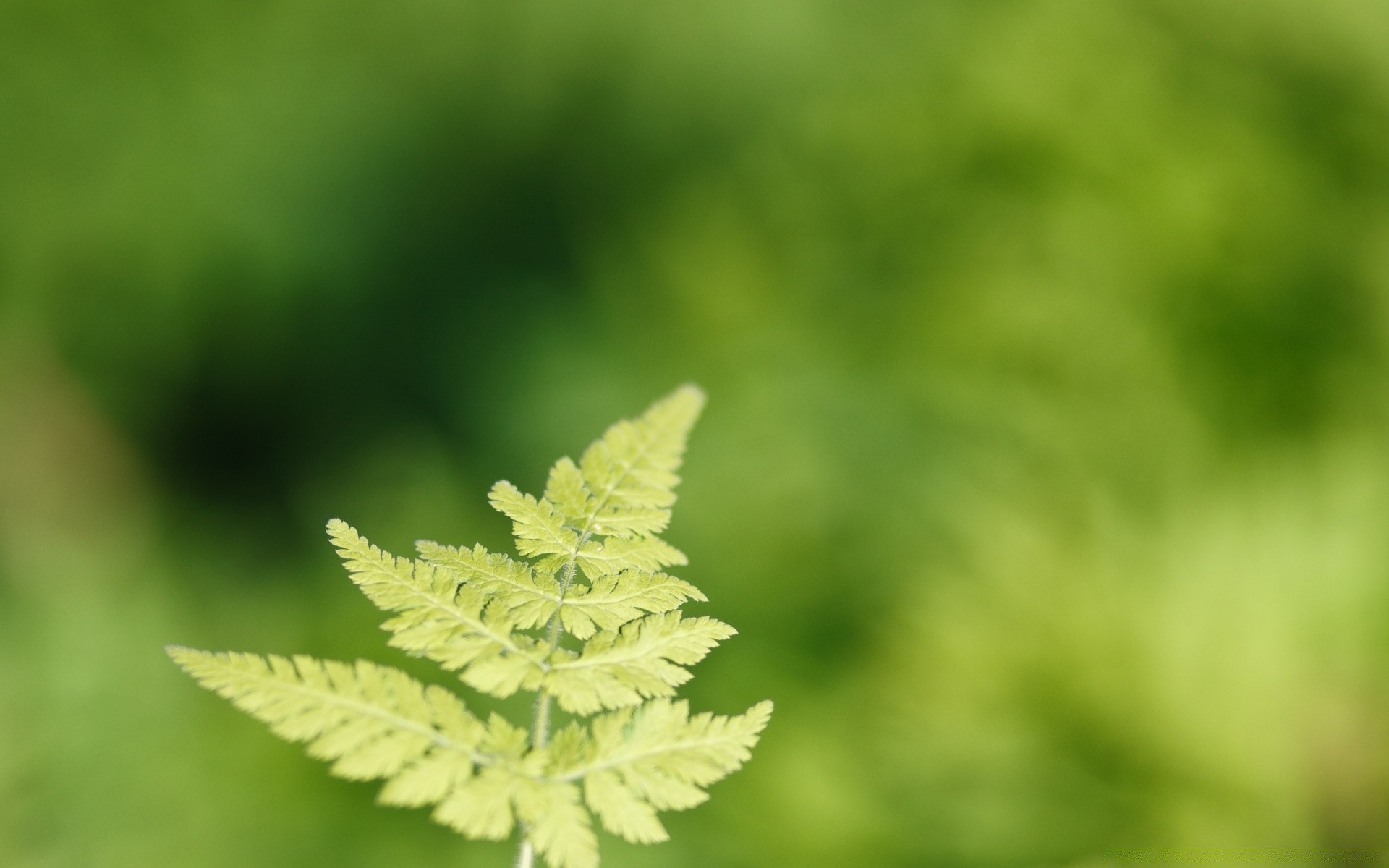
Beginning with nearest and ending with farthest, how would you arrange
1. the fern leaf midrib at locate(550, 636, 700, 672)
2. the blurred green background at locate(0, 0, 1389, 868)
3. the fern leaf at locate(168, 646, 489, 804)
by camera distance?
the fern leaf at locate(168, 646, 489, 804) → the fern leaf midrib at locate(550, 636, 700, 672) → the blurred green background at locate(0, 0, 1389, 868)

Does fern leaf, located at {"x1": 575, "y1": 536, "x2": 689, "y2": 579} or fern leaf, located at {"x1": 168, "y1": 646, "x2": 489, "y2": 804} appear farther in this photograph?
fern leaf, located at {"x1": 575, "y1": 536, "x2": 689, "y2": 579}

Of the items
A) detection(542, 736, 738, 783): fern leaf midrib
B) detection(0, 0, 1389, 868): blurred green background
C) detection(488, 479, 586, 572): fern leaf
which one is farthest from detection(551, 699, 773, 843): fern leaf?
detection(0, 0, 1389, 868): blurred green background

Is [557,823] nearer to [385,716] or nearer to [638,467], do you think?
→ [385,716]

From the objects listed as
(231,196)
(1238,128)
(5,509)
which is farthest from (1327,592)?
(5,509)

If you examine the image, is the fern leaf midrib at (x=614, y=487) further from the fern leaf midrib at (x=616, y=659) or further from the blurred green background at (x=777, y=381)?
the blurred green background at (x=777, y=381)

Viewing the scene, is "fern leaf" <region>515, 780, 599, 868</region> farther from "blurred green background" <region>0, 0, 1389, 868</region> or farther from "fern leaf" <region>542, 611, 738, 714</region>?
"blurred green background" <region>0, 0, 1389, 868</region>

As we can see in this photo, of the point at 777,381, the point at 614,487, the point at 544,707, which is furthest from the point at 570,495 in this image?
the point at 777,381
